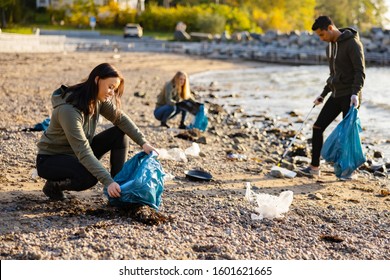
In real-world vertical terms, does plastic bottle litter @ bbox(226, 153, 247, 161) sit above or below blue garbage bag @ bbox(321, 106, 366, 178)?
below

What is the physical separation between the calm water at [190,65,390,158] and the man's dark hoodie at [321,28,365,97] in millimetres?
3443

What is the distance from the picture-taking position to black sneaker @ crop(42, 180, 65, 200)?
5.46 m

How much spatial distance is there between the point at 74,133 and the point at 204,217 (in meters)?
1.36

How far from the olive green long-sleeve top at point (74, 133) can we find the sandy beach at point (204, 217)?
474 millimetres

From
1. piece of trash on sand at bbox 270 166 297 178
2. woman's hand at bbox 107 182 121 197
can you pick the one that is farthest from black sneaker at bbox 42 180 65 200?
piece of trash on sand at bbox 270 166 297 178

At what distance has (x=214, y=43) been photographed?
41.8 metres

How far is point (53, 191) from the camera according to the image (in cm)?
551

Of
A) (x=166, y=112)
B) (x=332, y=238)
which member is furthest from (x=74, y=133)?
(x=166, y=112)

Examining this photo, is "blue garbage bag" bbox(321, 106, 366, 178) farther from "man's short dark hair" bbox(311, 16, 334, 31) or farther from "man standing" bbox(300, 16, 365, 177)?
"man's short dark hair" bbox(311, 16, 334, 31)

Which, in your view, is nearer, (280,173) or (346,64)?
(346,64)

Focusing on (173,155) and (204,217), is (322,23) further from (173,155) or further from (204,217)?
(204,217)

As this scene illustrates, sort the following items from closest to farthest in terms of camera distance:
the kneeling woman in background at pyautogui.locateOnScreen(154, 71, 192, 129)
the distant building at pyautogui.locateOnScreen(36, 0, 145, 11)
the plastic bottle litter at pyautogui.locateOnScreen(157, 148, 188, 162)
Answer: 1. the plastic bottle litter at pyautogui.locateOnScreen(157, 148, 188, 162)
2. the kneeling woman in background at pyautogui.locateOnScreen(154, 71, 192, 129)
3. the distant building at pyautogui.locateOnScreen(36, 0, 145, 11)

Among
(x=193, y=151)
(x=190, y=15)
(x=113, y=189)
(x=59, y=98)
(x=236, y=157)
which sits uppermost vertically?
(x=190, y=15)
